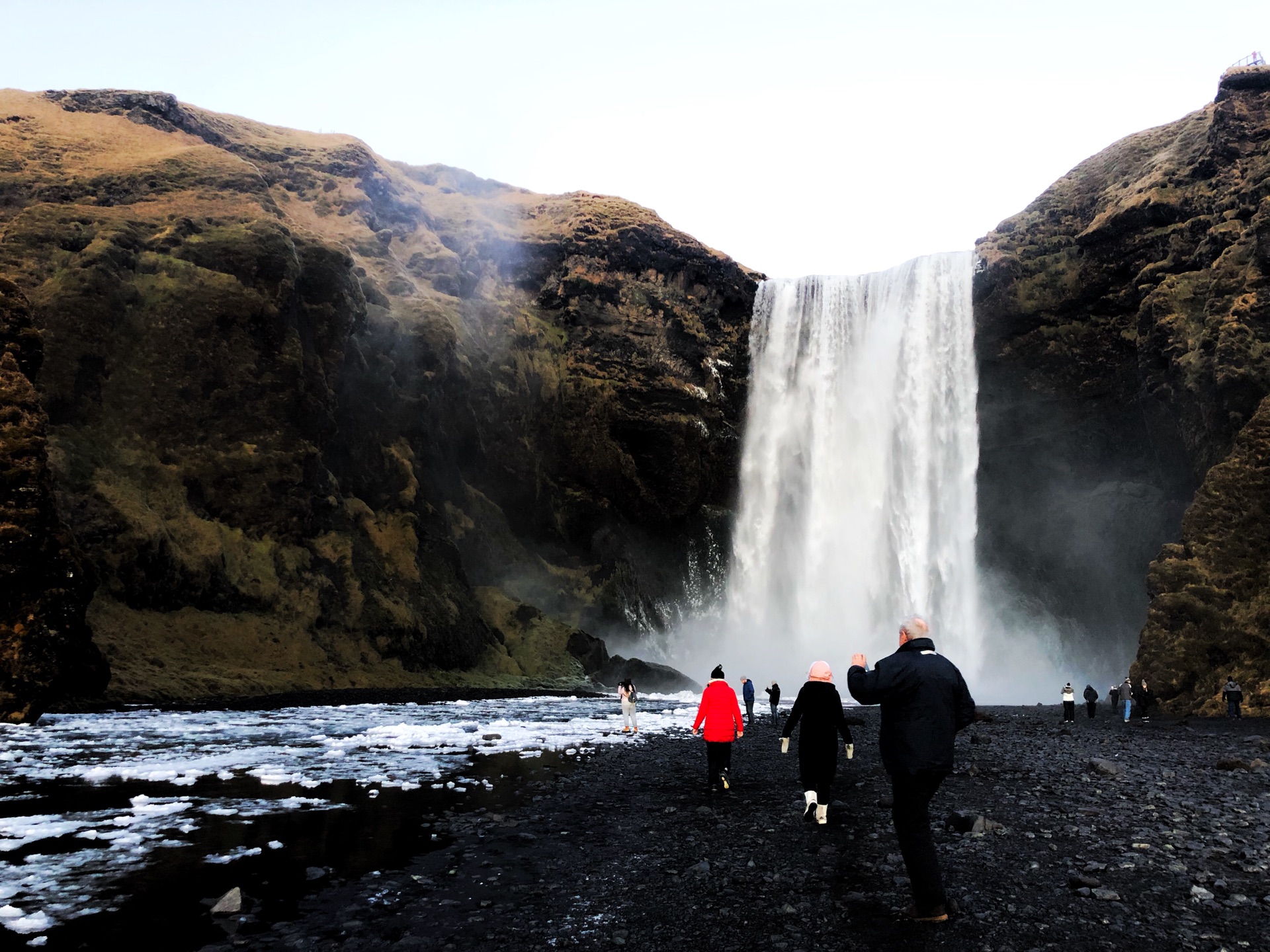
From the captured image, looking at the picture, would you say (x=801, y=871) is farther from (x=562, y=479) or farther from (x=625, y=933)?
(x=562, y=479)

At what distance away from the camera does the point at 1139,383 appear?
4753cm

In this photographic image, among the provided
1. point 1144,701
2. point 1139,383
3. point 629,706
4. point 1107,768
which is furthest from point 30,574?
point 1139,383

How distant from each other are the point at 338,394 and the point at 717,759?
136 feet

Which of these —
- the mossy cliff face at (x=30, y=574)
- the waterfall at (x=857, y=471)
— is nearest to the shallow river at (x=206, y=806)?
the mossy cliff face at (x=30, y=574)

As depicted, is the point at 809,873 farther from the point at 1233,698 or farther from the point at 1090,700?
the point at 1090,700

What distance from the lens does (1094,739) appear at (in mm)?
20281

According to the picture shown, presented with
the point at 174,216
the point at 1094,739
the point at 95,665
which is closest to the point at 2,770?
the point at 95,665

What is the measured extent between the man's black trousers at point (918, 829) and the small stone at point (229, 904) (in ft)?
15.7

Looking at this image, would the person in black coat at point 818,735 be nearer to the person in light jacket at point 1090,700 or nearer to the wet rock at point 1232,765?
the wet rock at point 1232,765

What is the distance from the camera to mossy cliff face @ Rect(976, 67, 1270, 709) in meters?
30.7

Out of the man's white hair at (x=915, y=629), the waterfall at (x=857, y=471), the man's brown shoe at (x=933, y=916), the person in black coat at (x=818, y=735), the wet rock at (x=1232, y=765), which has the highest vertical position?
the waterfall at (x=857, y=471)

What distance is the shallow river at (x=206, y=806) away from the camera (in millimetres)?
6148

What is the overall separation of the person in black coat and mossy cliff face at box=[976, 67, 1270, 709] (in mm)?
25489

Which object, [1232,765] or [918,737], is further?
[1232,765]
